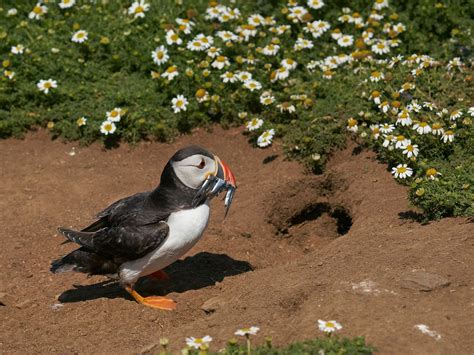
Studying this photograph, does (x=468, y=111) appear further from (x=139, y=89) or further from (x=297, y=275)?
(x=139, y=89)

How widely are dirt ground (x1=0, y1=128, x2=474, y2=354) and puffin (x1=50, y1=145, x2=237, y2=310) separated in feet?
0.97

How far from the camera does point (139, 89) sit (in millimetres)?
9477

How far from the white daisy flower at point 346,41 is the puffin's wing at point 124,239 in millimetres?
4057

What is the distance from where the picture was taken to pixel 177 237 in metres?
6.34

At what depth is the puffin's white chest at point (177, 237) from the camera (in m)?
6.35

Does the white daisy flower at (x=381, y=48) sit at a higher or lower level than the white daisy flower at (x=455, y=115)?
higher

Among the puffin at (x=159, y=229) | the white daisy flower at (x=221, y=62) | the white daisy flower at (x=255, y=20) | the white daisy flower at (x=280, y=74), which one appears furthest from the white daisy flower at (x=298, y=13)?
the puffin at (x=159, y=229)

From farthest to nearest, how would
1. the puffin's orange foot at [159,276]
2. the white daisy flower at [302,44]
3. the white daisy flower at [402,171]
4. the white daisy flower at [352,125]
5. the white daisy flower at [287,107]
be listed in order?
the white daisy flower at [302,44] → the white daisy flower at [287,107] → the white daisy flower at [352,125] → the white daisy flower at [402,171] → the puffin's orange foot at [159,276]

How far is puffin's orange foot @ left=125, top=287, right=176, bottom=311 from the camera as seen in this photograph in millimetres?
6543

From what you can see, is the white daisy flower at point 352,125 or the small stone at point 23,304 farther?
the white daisy flower at point 352,125

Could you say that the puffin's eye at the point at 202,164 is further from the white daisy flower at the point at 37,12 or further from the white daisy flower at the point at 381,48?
the white daisy flower at the point at 37,12

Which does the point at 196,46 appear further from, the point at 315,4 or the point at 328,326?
the point at 328,326

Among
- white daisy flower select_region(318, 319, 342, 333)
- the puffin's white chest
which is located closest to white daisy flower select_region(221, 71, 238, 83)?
the puffin's white chest

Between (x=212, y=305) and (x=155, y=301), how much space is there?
0.48 m
